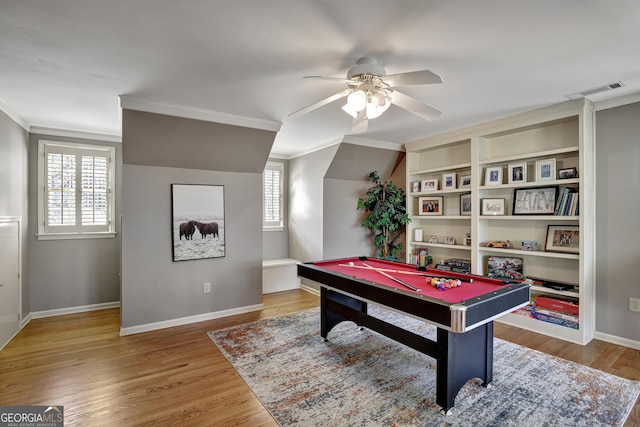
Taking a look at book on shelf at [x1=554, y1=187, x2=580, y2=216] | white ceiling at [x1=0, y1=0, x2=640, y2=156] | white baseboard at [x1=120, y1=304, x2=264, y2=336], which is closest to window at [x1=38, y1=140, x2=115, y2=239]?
white ceiling at [x1=0, y1=0, x2=640, y2=156]

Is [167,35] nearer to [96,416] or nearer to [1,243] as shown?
[96,416]

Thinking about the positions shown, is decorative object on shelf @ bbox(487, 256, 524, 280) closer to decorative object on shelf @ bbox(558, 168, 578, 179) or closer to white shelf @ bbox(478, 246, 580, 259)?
white shelf @ bbox(478, 246, 580, 259)

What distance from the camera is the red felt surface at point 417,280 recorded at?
7.33 feet

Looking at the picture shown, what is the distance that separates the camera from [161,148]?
11.6 ft

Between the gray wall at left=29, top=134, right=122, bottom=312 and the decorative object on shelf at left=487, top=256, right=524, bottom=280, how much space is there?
16.9ft

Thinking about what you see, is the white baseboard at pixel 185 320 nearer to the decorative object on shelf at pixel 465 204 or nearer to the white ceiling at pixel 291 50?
the white ceiling at pixel 291 50

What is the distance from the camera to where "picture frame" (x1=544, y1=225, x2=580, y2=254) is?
336 cm

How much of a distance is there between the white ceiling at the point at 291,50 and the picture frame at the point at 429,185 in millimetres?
1507

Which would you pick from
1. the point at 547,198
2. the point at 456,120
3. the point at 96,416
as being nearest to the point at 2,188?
the point at 96,416

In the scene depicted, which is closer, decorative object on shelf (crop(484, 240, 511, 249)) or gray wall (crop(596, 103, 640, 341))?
gray wall (crop(596, 103, 640, 341))

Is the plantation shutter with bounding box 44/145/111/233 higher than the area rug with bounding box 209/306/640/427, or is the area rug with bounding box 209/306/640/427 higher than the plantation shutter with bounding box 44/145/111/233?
the plantation shutter with bounding box 44/145/111/233

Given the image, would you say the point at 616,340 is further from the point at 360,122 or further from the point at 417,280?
the point at 360,122

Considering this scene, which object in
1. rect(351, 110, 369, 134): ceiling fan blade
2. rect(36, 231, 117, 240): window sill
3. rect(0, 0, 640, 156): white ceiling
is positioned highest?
rect(0, 0, 640, 156): white ceiling

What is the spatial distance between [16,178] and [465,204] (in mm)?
5538
